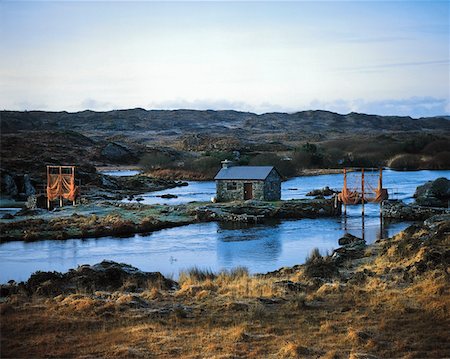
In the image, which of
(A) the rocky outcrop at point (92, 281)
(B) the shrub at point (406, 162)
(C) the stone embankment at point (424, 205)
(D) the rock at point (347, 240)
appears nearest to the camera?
(A) the rocky outcrop at point (92, 281)

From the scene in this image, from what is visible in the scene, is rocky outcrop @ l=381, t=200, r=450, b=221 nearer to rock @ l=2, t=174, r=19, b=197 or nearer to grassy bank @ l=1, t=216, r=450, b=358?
grassy bank @ l=1, t=216, r=450, b=358

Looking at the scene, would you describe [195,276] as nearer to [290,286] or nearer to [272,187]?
[290,286]

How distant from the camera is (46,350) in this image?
36.7ft

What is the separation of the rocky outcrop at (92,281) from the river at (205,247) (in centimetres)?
291

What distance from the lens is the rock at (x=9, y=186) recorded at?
47.3m

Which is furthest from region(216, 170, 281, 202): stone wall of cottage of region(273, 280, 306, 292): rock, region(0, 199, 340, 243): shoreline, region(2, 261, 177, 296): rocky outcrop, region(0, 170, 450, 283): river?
region(273, 280, 306, 292): rock

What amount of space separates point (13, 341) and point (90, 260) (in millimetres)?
13300

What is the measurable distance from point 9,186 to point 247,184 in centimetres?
2025

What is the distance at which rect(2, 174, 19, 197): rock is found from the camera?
47.3 metres

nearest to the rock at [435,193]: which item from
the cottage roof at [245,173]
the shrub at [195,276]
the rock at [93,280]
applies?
the cottage roof at [245,173]

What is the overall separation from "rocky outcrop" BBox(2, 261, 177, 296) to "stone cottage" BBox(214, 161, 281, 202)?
20701 mm

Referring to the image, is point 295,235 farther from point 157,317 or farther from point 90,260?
point 157,317

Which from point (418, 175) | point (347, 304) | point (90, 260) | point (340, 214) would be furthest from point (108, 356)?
point (418, 175)

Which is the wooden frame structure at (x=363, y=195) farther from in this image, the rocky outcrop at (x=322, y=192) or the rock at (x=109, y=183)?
the rock at (x=109, y=183)
